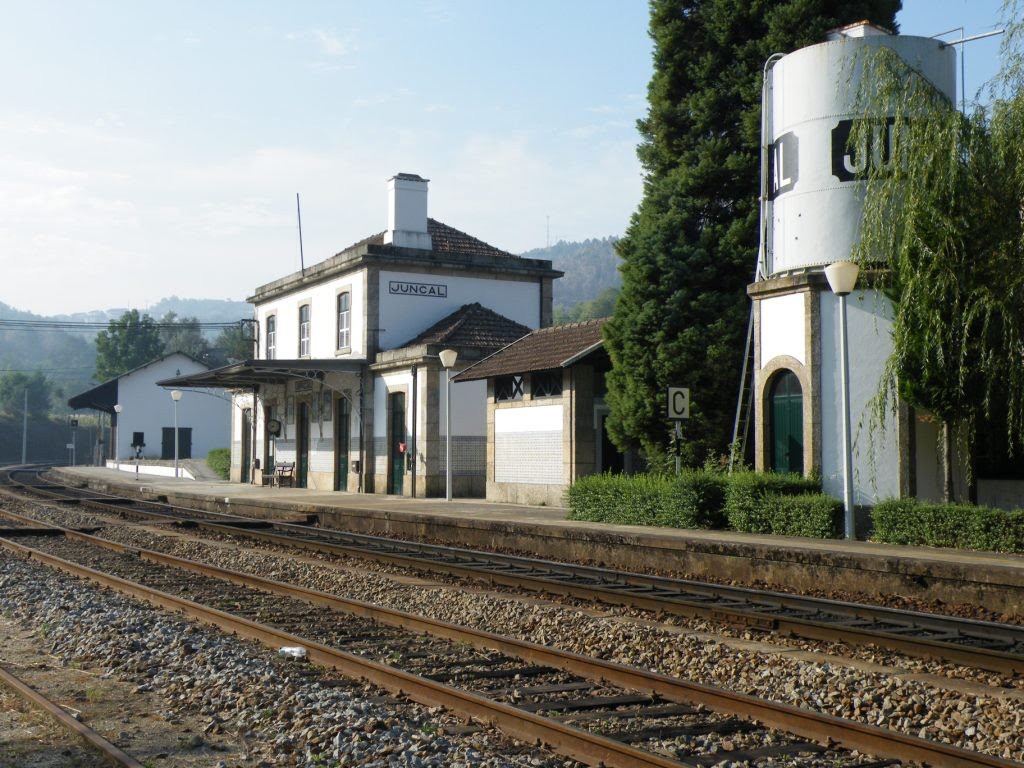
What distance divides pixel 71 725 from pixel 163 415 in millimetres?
61374

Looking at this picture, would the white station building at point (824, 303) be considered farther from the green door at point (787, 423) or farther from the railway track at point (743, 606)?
the railway track at point (743, 606)

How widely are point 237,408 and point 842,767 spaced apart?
132ft

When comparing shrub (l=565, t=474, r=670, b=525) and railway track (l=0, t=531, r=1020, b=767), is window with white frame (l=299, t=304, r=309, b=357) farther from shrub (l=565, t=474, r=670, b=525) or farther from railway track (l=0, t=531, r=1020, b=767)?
railway track (l=0, t=531, r=1020, b=767)

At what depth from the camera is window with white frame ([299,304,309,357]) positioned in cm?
3744

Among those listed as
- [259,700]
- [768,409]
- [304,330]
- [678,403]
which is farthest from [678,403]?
[304,330]

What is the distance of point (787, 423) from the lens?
1842cm

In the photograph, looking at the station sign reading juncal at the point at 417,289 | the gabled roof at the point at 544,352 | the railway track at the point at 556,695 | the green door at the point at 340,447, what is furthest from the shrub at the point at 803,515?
the green door at the point at 340,447

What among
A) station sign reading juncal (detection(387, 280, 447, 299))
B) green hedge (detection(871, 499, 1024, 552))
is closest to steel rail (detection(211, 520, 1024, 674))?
green hedge (detection(871, 499, 1024, 552))

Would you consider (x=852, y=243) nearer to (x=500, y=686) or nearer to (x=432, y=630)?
(x=432, y=630)

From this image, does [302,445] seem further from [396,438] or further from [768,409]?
[768,409]

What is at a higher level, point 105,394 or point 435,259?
point 435,259

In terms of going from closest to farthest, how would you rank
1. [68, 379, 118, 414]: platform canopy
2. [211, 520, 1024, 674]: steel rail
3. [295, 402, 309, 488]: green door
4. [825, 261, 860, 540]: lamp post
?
1. [211, 520, 1024, 674]: steel rail
2. [825, 261, 860, 540]: lamp post
3. [295, 402, 309, 488]: green door
4. [68, 379, 118, 414]: platform canopy

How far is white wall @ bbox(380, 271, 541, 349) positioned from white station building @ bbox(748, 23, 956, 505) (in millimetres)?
14836

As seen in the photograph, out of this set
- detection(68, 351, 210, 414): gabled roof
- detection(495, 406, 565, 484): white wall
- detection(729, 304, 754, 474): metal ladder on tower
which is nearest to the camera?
detection(729, 304, 754, 474): metal ladder on tower
